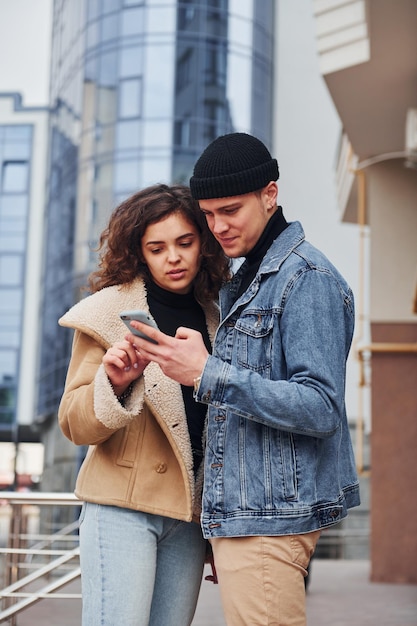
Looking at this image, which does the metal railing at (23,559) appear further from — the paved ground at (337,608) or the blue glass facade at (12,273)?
the blue glass facade at (12,273)

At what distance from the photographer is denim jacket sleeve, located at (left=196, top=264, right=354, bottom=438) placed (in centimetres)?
223

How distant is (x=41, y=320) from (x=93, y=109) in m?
6.78

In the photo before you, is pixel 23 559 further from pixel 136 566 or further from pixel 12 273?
pixel 12 273

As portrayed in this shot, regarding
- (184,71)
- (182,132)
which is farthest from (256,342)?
A: (184,71)

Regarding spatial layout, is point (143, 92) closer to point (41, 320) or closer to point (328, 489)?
point (41, 320)

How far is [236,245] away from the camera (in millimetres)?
2480

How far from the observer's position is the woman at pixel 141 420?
8.39ft

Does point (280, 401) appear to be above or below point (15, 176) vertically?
below

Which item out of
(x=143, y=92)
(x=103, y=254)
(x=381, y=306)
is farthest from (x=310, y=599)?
(x=143, y=92)

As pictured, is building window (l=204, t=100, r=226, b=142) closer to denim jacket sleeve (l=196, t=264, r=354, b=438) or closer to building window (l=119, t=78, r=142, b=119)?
building window (l=119, t=78, r=142, b=119)

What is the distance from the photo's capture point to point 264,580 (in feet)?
7.39

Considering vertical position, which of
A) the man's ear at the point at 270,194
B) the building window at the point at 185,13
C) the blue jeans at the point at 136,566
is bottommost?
the blue jeans at the point at 136,566

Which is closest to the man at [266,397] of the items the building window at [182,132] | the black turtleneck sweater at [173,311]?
the black turtleneck sweater at [173,311]

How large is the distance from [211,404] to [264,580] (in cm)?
40
